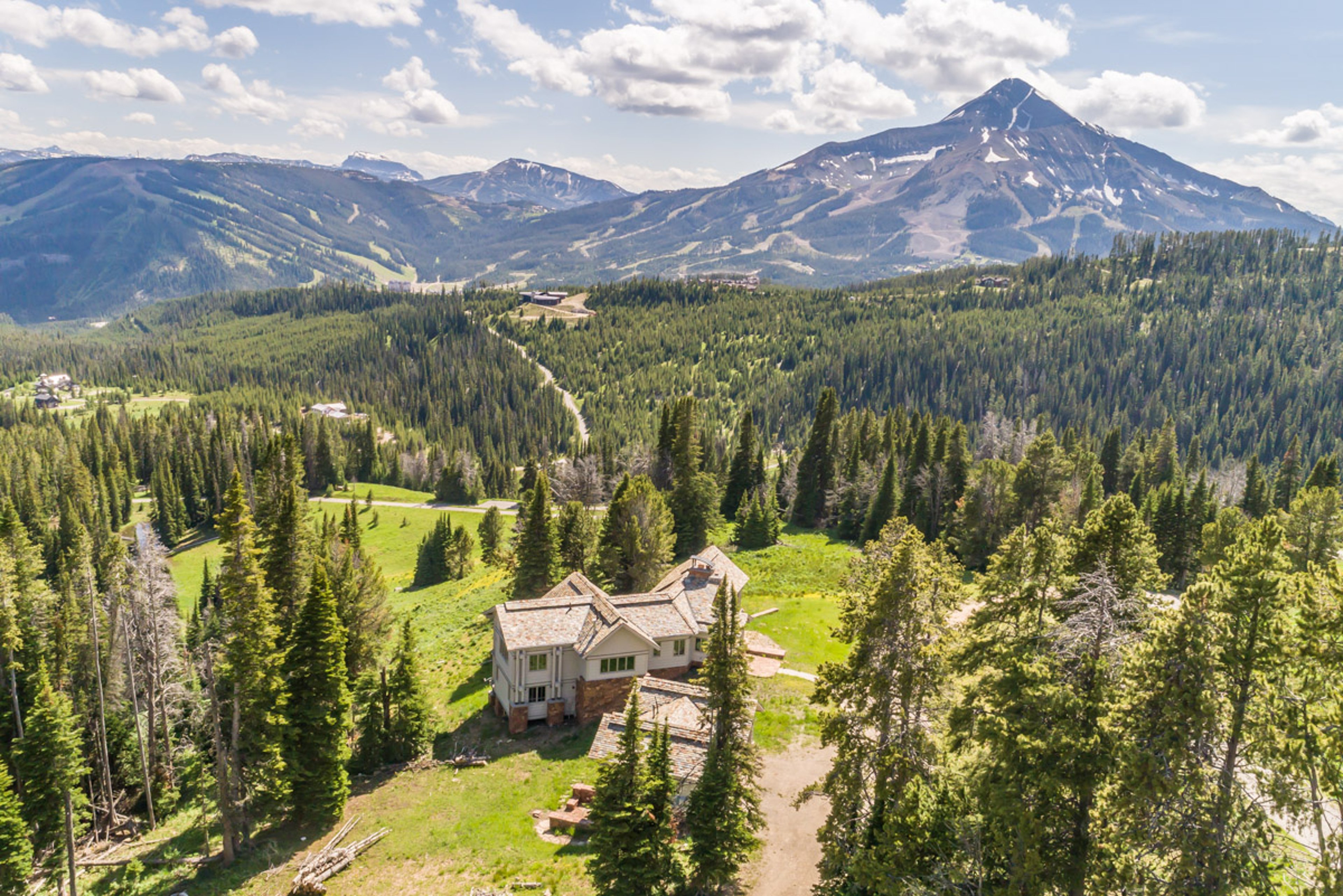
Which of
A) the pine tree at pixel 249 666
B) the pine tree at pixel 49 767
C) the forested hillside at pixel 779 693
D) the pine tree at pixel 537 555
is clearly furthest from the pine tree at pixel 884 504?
the pine tree at pixel 49 767

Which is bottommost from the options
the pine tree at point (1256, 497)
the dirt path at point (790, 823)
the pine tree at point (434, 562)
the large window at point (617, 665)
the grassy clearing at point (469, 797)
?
the pine tree at point (434, 562)

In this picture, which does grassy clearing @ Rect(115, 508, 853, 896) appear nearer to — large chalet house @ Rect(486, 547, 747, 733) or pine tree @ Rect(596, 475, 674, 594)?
large chalet house @ Rect(486, 547, 747, 733)

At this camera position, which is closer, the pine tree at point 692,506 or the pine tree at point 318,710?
the pine tree at point 318,710

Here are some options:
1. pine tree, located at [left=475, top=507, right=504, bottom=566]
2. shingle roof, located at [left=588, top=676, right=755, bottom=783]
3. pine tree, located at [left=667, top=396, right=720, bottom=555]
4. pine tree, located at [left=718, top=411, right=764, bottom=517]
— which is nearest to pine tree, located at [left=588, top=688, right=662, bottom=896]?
shingle roof, located at [left=588, top=676, right=755, bottom=783]

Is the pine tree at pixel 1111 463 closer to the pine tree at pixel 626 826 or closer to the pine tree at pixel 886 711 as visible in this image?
the pine tree at pixel 886 711

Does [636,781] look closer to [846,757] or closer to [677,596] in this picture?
[846,757]
